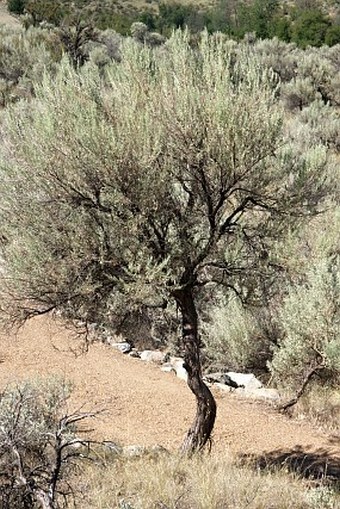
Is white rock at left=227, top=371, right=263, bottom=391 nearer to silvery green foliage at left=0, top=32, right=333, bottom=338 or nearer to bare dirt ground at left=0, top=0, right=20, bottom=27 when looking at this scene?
silvery green foliage at left=0, top=32, right=333, bottom=338

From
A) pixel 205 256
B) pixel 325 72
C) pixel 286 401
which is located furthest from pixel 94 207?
pixel 325 72

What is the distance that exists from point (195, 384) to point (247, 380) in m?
3.63

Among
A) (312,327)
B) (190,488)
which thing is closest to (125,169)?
(190,488)

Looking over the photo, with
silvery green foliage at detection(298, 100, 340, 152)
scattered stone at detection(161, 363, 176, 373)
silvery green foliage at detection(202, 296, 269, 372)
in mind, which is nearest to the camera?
silvery green foliage at detection(202, 296, 269, 372)

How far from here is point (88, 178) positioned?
5.53 metres

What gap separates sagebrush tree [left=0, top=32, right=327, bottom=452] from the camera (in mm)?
5418

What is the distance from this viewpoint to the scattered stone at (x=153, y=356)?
11270 millimetres

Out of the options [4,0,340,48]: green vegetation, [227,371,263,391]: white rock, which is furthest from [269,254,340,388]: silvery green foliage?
[4,0,340,48]: green vegetation

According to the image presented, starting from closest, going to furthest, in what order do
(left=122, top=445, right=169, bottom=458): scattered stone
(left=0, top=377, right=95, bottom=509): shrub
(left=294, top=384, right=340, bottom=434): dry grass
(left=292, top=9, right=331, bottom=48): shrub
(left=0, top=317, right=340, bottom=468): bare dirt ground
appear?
(left=0, top=377, right=95, bottom=509): shrub
(left=122, top=445, right=169, bottom=458): scattered stone
(left=0, top=317, right=340, bottom=468): bare dirt ground
(left=294, top=384, right=340, bottom=434): dry grass
(left=292, top=9, right=331, bottom=48): shrub

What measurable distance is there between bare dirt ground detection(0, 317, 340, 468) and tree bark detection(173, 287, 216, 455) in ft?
2.75

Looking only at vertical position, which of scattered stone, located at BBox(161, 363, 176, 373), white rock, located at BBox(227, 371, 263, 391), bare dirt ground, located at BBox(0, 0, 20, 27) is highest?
bare dirt ground, located at BBox(0, 0, 20, 27)

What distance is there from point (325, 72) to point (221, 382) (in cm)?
2638

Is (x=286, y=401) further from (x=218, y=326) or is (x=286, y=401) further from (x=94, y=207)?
(x=94, y=207)

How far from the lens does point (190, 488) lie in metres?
5.26
